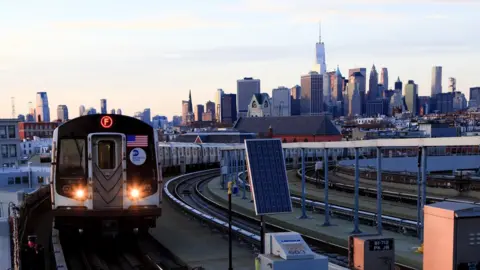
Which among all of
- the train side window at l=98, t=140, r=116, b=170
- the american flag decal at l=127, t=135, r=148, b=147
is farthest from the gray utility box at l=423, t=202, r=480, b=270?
the train side window at l=98, t=140, r=116, b=170

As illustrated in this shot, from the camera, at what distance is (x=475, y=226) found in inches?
304

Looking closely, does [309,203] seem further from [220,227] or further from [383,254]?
[383,254]

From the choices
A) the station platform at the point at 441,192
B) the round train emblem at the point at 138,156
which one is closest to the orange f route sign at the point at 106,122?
the round train emblem at the point at 138,156

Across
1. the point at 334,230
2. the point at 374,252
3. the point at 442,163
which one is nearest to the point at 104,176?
the point at 374,252

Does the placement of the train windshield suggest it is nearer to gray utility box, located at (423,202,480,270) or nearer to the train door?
the train door

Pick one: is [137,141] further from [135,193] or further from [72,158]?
[72,158]

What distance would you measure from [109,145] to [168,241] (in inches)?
171

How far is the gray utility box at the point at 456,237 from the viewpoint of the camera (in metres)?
7.67

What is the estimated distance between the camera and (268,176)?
42.3 feet

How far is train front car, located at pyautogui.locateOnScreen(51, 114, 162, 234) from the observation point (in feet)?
40.7

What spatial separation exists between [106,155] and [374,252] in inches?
299

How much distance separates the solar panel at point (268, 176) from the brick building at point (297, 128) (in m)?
83.8

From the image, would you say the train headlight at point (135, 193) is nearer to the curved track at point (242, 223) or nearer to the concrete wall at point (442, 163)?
the curved track at point (242, 223)

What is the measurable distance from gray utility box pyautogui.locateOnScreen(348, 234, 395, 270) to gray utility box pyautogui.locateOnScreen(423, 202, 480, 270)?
2.54ft
